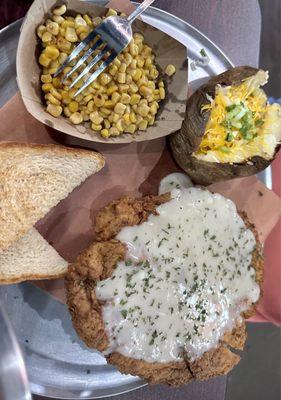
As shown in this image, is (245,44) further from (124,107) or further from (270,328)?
(270,328)

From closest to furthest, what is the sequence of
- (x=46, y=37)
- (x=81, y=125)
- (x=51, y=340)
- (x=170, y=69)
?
(x=46, y=37), (x=81, y=125), (x=170, y=69), (x=51, y=340)

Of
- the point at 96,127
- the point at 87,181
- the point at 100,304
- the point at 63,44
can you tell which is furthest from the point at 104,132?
the point at 100,304

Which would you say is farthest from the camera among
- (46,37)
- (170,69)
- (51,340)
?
(51,340)

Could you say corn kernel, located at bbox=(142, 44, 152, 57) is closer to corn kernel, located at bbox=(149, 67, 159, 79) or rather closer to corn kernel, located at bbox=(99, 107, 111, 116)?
corn kernel, located at bbox=(149, 67, 159, 79)

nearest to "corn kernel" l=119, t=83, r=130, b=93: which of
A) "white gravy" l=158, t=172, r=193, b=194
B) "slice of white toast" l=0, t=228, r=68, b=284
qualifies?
"white gravy" l=158, t=172, r=193, b=194

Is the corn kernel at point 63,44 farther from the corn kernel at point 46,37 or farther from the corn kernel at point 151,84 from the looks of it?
the corn kernel at point 151,84

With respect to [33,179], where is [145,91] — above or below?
above

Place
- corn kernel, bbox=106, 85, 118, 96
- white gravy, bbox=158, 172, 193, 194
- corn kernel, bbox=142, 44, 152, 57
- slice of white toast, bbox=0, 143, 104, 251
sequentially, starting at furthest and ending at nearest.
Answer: white gravy, bbox=158, 172, 193, 194, corn kernel, bbox=142, 44, 152, 57, corn kernel, bbox=106, 85, 118, 96, slice of white toast, bbox=0, 143, 104, 251

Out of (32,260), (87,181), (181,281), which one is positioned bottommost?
(181,281)

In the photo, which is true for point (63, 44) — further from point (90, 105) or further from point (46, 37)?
point (90, 105)
